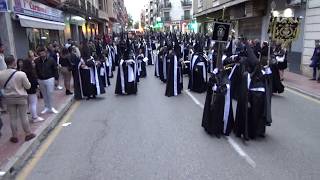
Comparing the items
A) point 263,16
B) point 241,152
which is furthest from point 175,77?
point 263,16

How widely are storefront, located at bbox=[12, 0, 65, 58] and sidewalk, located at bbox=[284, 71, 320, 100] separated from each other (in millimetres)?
10791

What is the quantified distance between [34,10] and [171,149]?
44.9ft

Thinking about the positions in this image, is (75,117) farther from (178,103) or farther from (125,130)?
(178,103)

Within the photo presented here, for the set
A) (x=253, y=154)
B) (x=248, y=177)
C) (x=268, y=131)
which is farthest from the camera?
(x=268, y=131)

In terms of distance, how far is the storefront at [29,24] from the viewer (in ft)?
50.9

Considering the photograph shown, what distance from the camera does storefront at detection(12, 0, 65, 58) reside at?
50.9 feet

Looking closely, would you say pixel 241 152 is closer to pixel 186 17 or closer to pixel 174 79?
pixel 174 79

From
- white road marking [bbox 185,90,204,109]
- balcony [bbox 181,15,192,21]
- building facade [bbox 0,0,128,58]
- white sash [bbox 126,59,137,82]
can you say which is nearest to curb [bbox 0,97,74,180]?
building facade [bbox 0,0,128,58]

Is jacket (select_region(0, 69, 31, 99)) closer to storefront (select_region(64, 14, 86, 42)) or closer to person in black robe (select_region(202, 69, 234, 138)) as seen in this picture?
person in black robe (select_region(202, 69, 234, 138))

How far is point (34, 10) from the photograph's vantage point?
716 inches

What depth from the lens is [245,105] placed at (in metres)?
7.39

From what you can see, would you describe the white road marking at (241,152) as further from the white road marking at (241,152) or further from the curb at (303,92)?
the curb at (303,92)

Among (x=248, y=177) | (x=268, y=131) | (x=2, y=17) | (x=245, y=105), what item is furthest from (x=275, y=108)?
(x=2, y=17)

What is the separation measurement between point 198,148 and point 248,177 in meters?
1.59
